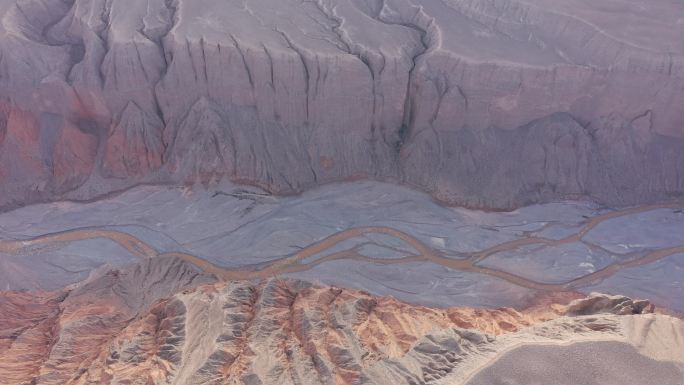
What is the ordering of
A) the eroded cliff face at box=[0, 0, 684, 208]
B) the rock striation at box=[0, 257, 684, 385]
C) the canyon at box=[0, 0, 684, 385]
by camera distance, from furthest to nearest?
the eroded cliff face at box=[0, 0, 684, 208] < the canyon at box=[0, 0, 684, 385] < the rock striation at box=[0, 257, 684, 385]

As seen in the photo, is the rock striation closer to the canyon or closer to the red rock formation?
the red rock formation

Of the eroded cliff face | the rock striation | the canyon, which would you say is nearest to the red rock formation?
the rock striation

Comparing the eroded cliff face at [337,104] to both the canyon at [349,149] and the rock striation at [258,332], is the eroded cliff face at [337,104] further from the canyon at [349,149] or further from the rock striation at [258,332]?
the rock striation at [258,332]

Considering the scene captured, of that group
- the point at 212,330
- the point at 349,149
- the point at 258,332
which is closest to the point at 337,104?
the point at 349,149

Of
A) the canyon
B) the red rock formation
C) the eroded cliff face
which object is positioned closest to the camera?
the red rock formation

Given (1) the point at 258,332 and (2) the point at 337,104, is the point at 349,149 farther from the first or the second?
(1) the point at 258,332

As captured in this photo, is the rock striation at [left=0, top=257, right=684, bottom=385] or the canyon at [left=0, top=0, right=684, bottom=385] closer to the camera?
the rock striation at [left=0, top=257, right=684, bottom=385]

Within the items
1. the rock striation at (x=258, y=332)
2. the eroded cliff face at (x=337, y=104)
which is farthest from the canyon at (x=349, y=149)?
the rock striation at (x=258, y=332)

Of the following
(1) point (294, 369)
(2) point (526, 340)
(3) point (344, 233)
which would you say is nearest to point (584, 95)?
(3) point (344, 233)

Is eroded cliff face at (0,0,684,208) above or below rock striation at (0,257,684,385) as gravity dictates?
above
